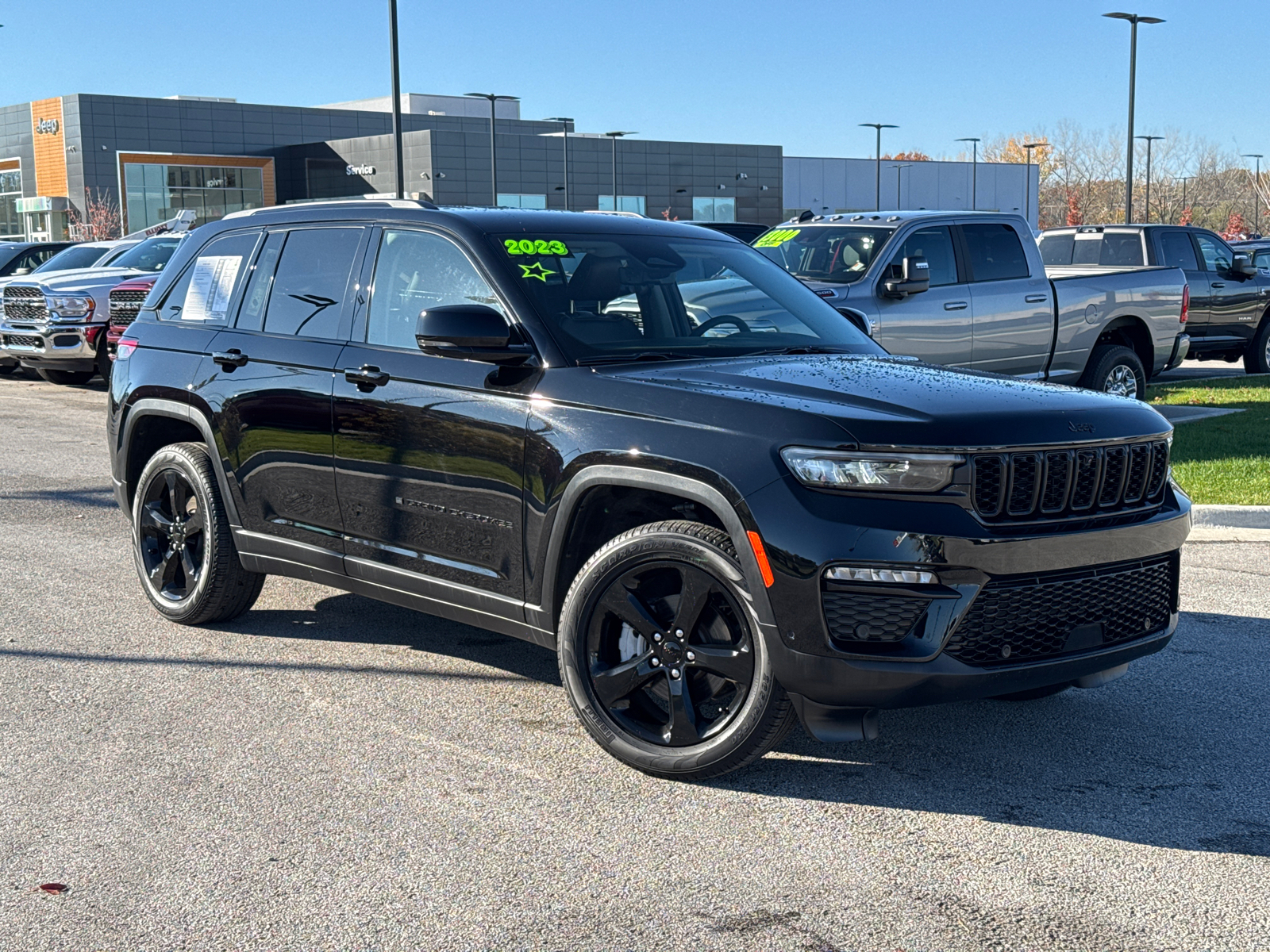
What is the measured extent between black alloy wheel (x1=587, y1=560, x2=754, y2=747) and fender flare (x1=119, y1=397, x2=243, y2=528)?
2.23 m

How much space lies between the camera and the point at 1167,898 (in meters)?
3.62

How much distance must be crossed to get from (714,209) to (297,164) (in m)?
23.8

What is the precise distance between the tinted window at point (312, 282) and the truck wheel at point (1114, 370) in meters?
9.62

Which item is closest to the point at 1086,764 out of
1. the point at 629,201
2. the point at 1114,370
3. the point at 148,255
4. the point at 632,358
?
the point at 632,358

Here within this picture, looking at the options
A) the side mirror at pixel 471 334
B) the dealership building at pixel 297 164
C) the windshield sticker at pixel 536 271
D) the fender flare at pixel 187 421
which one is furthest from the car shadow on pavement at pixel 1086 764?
the dealership building at pixel 297 164

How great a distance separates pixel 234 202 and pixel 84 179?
28.2 feet

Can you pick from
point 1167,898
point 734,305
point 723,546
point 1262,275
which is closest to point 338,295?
point 734,305

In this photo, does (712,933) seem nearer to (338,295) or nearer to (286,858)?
(286,858)

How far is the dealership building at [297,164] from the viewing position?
2813 inches

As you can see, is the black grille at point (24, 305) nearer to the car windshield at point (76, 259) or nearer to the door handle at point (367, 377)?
the car windshield at point (76, 259)

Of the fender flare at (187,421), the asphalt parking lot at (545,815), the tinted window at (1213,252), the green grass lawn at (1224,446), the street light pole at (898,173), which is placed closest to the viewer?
the asphalt parking lot at (545,815)

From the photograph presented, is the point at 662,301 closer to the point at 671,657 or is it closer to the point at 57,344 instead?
the point at 671,657

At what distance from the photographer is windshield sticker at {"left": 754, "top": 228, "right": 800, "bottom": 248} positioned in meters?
13.2

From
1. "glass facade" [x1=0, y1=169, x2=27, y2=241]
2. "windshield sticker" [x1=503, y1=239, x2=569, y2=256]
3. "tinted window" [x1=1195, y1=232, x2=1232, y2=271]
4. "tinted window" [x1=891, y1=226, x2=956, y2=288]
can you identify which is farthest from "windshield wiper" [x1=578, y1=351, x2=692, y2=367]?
"glass facade" [x1=0, y1=169, x2=27, y2=241]
